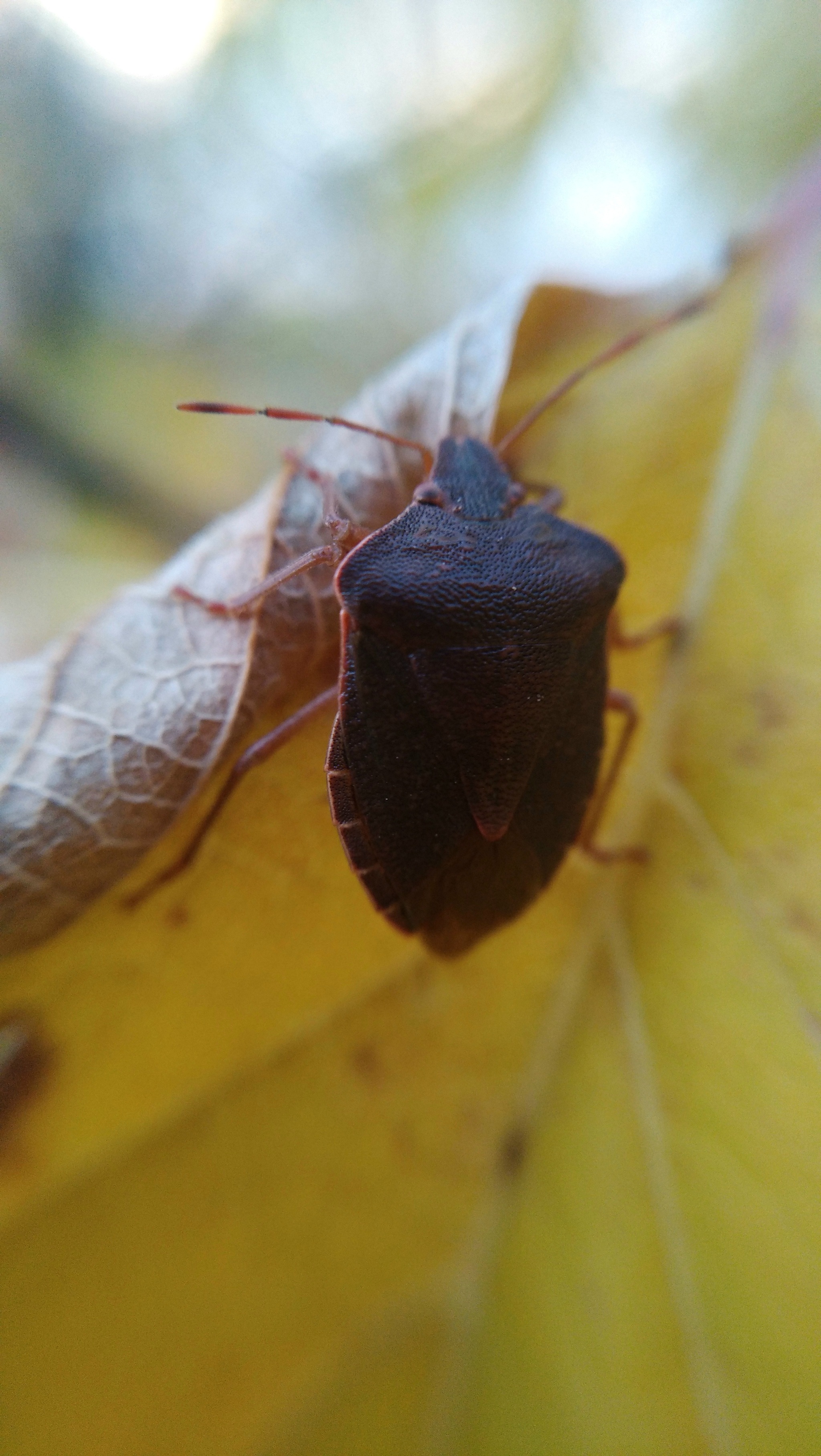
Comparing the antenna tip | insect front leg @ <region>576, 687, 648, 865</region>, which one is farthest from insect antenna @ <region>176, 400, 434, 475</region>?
insect front leg @ <region>576, 687, 648, 865</region>

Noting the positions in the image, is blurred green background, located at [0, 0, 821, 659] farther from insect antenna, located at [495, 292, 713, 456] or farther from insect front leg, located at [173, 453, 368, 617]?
insect front leg, located at [173, 453, 368, 617]

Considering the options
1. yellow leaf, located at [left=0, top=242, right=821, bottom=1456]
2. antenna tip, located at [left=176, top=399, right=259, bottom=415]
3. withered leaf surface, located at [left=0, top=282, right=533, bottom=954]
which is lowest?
yellow leaf, located at [left=0, top=242, right=821, bottom=1456]

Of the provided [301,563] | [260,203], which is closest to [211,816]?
[301,563]

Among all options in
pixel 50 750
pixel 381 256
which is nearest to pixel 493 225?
pixel 381 256

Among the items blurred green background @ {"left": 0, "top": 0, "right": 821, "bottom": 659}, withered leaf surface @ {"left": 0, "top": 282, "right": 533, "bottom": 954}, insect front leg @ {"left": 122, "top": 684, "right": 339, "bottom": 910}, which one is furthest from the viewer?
blurred green background @ {"left": 0, "top": 0, "right": 821, "bottom": 659}

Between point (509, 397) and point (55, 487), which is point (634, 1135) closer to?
point (509, 397)

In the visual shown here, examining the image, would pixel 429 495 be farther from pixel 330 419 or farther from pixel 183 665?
pixel 183 665
